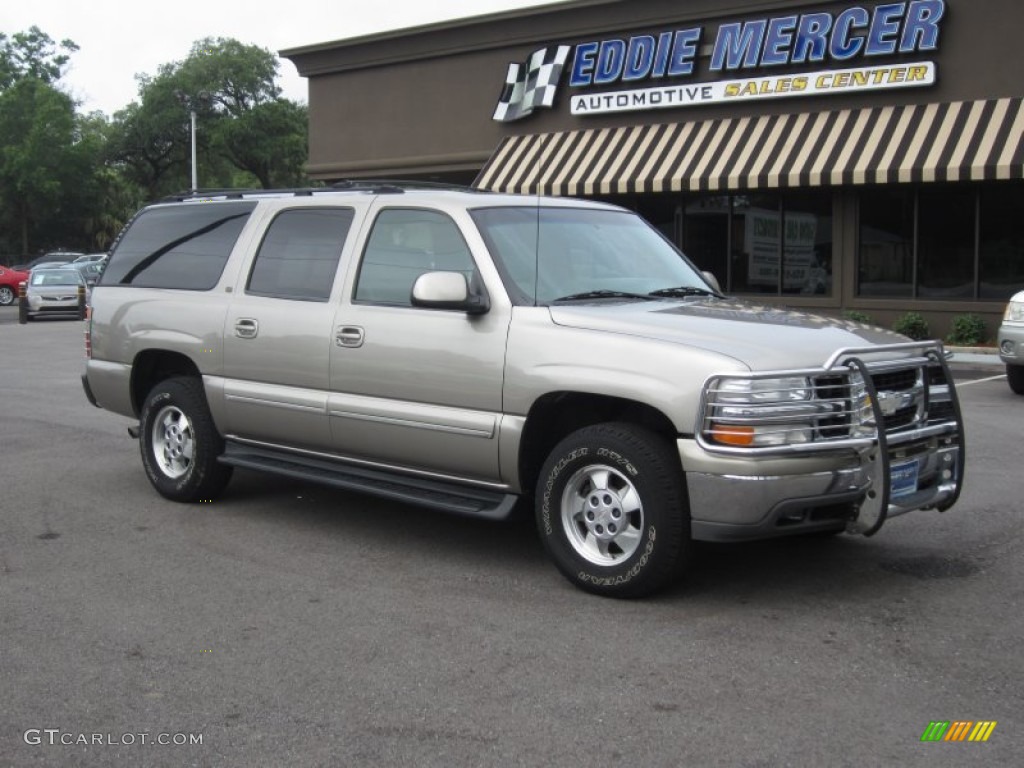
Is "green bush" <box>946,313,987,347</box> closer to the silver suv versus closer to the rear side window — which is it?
the silver suv

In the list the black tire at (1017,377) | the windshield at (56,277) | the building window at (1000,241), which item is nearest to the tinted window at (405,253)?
the black tire at (1017,377)

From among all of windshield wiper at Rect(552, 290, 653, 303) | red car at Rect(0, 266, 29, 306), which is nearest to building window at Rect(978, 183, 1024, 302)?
windshield wiper at Rect(552, 290, 653, 303)

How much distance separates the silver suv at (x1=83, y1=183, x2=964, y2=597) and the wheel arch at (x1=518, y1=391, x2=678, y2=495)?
0.04 feet

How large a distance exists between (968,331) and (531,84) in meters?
10.8

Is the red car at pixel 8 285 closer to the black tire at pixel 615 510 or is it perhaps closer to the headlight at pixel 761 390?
the black tire at pixel 615 510

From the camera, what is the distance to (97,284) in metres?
8.42

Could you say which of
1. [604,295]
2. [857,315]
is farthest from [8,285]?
[604,295]

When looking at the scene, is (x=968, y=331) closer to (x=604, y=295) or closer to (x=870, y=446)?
Result: (x=604, y=295)

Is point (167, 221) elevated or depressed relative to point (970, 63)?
depressed

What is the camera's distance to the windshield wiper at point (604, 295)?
6.08 m

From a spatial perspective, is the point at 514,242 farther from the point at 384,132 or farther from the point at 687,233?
the point at 384,132

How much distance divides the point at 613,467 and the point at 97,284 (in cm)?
472

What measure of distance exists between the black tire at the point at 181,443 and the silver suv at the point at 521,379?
0.01 metres

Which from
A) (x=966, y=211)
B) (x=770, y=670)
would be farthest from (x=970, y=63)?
(x=770, y=670)
